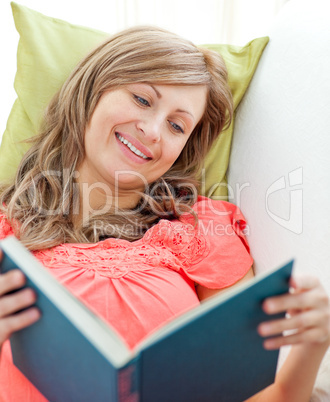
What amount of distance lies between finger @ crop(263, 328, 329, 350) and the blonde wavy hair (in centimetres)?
51

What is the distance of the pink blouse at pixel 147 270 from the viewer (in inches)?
30.9

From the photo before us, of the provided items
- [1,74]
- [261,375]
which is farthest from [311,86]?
[1,74]

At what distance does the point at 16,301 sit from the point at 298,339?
0.38 metres

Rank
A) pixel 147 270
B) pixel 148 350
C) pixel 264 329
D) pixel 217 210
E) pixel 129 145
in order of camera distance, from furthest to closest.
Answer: pixel 217 210 < pixel 129 145 < pixel 147 270 < pixel 264 329 < pixel 148 350

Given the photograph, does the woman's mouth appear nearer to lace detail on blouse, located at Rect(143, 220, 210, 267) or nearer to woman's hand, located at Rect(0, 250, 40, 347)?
lace detail on blouse, located at Rect(143, 220, 210, 267)

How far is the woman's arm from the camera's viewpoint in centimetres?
57

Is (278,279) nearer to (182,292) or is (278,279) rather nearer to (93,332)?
(93,332)

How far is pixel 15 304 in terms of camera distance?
0.53 metres

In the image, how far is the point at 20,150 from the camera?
1182 millimetres

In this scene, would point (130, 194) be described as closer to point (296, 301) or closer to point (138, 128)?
point (138, 128)

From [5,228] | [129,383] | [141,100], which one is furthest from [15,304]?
[141,100]

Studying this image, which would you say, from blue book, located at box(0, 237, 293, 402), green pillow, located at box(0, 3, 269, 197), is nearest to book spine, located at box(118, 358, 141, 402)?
blue book, located at box(0, 237, 293, 402)

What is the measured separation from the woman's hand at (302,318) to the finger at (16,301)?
0.96 ft

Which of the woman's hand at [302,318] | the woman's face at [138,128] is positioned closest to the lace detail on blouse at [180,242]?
the woman's face at [138,128]
